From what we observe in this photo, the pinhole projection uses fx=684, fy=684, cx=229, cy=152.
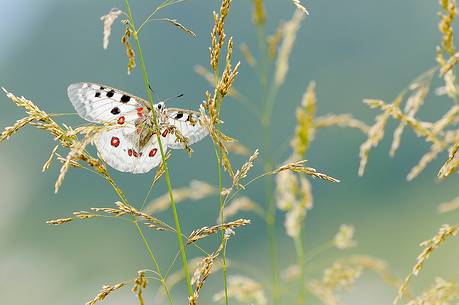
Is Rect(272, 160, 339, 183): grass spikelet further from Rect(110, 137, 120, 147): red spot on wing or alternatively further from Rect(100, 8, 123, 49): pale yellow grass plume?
Rect(110, 137, 120, 147): red spot on wing

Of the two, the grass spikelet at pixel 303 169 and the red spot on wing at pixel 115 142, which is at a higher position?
the red spot on wing at pixel 115 142

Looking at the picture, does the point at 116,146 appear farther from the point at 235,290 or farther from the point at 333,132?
the point at 333,132

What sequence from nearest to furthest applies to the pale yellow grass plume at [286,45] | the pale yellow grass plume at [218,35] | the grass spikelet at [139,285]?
1. the grass spikelet at [139,285]
2. the pale yellow grass plume at [218,35]
3. the pale yellow grass plume at [286,45]

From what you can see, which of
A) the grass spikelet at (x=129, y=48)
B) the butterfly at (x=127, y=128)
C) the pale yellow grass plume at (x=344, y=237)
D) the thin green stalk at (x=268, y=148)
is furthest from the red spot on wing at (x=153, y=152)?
the pale yellow grass plume at (x=344, y=237)

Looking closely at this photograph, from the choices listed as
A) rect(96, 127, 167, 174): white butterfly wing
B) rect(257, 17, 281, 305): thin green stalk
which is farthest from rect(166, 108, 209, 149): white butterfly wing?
Answer: rect(257, 17, 281, 305): thin green stalk

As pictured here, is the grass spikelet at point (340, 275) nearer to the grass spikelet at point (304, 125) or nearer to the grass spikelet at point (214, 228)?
the grass spikelet at point (304, 125)
